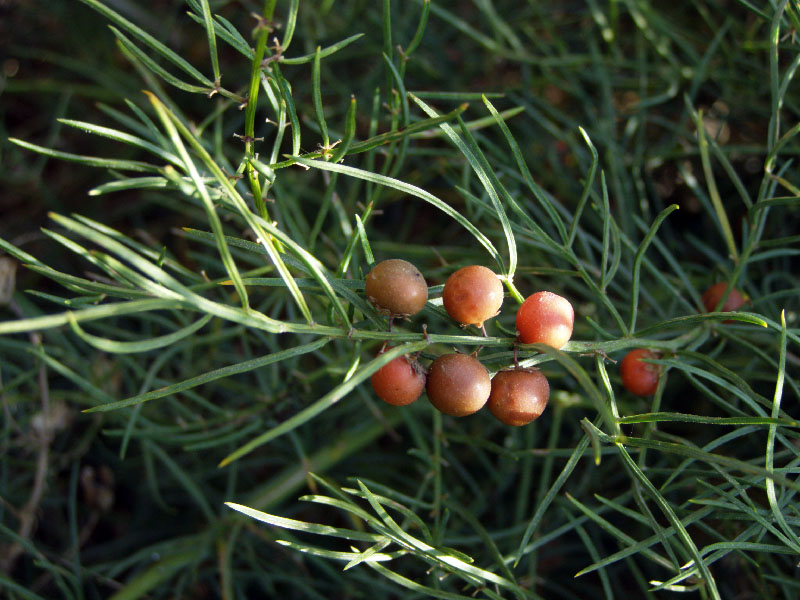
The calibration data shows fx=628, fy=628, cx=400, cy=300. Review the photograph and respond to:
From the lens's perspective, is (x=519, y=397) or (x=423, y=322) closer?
(x=519, y=397)

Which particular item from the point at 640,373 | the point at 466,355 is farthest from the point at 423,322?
the point at 466,355

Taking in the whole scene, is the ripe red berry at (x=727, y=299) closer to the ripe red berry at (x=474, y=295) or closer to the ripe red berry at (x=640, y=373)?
the ripe red berry at (x=640, y=373)

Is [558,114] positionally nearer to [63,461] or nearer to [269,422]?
[269,422]

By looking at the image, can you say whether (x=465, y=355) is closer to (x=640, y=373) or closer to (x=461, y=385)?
(x=461, y=385)

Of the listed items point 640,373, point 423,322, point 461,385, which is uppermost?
point 461,385

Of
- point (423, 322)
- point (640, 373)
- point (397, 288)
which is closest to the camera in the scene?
point (397, 288)

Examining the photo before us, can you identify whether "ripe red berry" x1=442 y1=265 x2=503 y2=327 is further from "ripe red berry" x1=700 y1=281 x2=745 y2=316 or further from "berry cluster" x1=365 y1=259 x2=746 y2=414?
"ripe red berry" x1=700 y1=281 x2=745 y2=316
